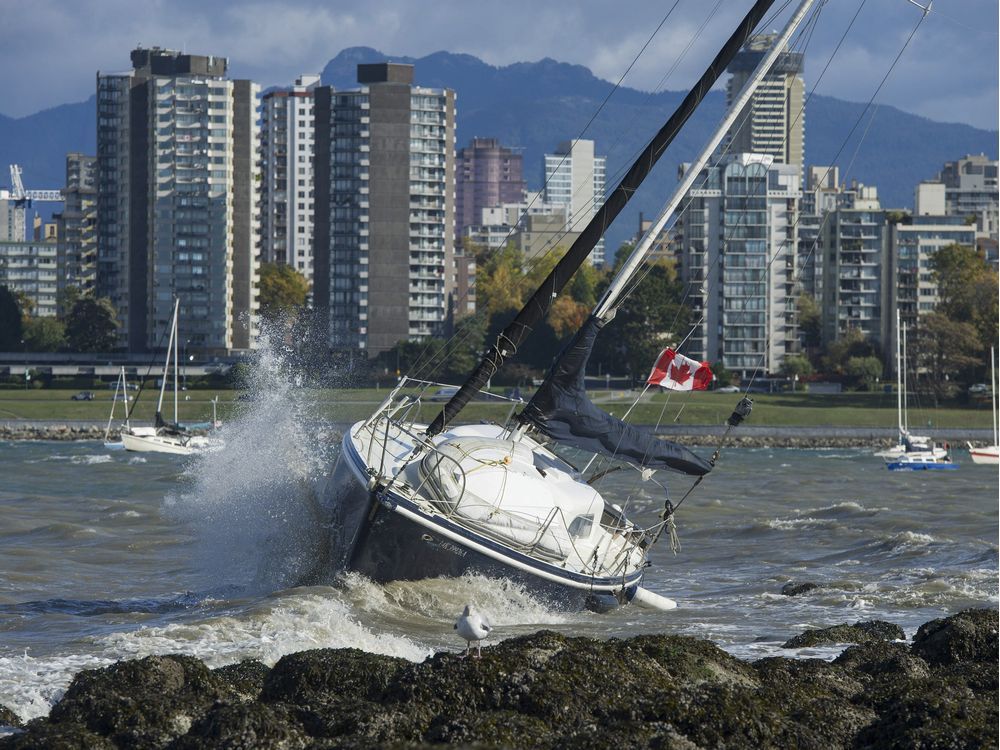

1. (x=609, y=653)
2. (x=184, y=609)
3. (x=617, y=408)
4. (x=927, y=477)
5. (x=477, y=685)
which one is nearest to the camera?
(x=477, y=685)

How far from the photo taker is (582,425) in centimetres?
2745

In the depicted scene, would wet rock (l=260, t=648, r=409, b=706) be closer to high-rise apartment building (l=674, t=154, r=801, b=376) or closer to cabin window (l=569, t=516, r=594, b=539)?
cabin window (l=569, t=516, r=594, b=539)

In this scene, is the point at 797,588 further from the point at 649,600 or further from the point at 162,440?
the point at 162,440

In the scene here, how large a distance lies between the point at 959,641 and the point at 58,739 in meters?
11.7

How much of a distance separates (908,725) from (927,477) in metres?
63.9

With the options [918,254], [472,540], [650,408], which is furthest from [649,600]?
[918,254]

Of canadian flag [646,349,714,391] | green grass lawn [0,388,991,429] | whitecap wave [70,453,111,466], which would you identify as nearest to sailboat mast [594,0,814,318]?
canadian flag [646,349,714,391]

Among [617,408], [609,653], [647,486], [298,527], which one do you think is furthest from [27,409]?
[609,653]

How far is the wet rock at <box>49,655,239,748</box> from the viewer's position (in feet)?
51.3

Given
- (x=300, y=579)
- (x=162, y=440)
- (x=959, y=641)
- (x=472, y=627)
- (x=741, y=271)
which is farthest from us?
(x=741, y=271)

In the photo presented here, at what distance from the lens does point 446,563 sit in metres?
24.5

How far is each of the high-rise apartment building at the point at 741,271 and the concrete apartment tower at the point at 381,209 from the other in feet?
86.3

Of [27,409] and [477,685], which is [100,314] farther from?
[477,685]

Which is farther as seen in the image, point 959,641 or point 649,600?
point 649,600
